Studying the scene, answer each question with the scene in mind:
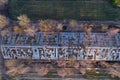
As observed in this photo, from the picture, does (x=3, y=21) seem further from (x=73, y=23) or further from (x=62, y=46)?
(x=73, y=23)

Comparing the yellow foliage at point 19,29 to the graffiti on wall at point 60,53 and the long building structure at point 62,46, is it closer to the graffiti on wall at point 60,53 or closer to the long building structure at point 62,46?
the long building structure at point 62,46

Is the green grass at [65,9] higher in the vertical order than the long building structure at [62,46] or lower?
higher

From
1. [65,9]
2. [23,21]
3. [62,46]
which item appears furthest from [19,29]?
[65,9]

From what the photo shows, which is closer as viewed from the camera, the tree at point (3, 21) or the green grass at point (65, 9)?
the tree at point (3, 21)

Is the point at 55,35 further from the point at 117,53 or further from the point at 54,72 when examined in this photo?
the point at 117,53

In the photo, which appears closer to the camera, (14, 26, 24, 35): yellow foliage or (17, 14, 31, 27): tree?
(14, 26, 24, 35): yellow foliage

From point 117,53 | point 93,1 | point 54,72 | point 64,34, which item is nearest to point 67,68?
point 54,72

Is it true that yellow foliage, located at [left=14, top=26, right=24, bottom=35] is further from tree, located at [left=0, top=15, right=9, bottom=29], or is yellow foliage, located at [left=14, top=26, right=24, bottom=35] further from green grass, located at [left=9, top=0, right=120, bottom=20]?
green grass, located at [left=9, top=0, right=120, bottom=20]

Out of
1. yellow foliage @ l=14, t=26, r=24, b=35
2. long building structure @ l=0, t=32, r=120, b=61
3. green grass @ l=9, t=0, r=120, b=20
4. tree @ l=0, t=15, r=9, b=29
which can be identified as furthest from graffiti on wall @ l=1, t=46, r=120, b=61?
green grass @ l=9, t=0, r=120, b=20

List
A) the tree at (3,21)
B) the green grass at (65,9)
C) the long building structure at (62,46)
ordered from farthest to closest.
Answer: the green grass at (65,9)
the tree at (3,21)
the long building structure at (62,46)

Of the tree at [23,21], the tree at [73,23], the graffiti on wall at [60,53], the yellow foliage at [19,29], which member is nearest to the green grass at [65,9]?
A: the tree at [73,23]
